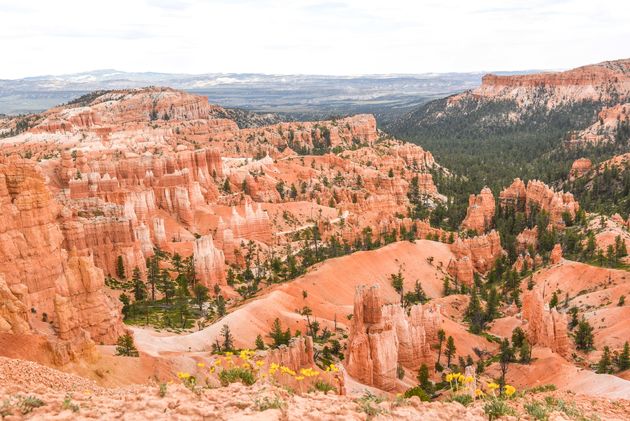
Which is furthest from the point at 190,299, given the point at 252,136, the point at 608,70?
the point at 608,70

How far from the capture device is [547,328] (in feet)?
124

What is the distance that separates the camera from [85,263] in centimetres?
2808

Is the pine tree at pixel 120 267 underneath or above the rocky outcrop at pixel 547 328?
above

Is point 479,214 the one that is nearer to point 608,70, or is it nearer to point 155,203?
point 155,203

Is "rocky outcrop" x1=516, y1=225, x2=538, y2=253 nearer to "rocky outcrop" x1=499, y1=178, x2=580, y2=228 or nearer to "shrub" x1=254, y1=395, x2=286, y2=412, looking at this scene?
"rocky outcrop" x1=499, y1=178, x2=580, y2=228

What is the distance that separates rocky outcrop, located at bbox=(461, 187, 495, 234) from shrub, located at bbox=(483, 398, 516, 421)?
67.4m

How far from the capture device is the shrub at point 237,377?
1391 cm

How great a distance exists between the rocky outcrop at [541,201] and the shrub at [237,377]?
209 ft

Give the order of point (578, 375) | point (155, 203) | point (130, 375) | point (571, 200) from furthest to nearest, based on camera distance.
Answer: point (571, 200) < point (155, 203) < point (578, 375) < point (130, 375)

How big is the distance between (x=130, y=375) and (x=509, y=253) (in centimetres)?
5458

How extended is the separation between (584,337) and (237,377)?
33333 millimetres

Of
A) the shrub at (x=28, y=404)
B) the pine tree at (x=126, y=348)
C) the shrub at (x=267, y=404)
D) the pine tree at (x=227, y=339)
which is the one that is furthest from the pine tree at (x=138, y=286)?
the shrub at (x=267, y=404)

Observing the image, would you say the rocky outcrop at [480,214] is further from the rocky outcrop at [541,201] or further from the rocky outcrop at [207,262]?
the rocky outcrop at [207,262]

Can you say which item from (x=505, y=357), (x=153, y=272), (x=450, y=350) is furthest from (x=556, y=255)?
(x=153, y=272)
